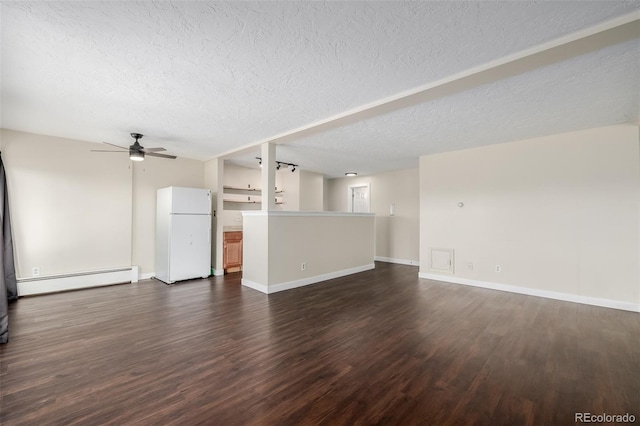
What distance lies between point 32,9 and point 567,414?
4296mm

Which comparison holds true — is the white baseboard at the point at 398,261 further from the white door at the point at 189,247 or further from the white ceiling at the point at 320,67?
the white door at the point at 189,247

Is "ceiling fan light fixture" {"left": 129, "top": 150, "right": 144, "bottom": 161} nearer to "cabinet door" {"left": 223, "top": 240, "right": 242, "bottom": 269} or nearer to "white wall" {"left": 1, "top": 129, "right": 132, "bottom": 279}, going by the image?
"white wall" {"left": 1, "top": 129, "right": 132, "bottom": 279}

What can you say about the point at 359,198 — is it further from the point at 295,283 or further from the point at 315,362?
the point at 315,362

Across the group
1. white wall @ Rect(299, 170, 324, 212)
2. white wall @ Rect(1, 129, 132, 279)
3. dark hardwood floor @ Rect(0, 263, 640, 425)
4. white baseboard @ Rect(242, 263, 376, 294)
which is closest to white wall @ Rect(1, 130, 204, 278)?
white wall @ Rect(1, 129, 132, 279)

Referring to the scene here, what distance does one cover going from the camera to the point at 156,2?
5.15 ft

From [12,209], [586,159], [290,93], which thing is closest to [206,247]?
[12,209]

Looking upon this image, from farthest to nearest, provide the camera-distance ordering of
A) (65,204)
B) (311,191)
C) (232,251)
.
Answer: (311,191) → (232,251) → (65,204)

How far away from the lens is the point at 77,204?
4.50 metres

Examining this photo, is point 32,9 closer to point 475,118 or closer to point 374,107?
point 374,107

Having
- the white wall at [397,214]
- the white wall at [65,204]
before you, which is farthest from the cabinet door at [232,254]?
the white wall at [397,214]

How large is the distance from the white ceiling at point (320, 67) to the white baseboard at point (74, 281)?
240cm

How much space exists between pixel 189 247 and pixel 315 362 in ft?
12.8

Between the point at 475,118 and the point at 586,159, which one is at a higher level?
the point at 475,118

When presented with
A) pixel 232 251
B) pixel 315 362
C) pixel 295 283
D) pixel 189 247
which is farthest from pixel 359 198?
pixel 315 362
